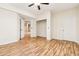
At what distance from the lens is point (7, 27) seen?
17.9 feet

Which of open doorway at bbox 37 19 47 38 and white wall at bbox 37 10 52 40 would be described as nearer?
white wall at bbox 37 10 52 40

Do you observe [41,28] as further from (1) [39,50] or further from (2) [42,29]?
(1) [39,50]

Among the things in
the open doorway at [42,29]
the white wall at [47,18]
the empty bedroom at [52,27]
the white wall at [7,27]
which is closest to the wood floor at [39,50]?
the empty bedroom at [52,27]

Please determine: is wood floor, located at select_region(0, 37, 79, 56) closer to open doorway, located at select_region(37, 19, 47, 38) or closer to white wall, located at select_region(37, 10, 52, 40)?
white wall, located at select_region(37, 10, 52, 40)

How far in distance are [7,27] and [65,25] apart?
180 inches

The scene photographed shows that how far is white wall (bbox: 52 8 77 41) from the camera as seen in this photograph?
20.1ft

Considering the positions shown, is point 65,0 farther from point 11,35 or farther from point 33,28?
point 33,28

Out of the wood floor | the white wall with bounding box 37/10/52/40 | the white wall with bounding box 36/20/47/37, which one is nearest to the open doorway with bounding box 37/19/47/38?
the white wall with bounding box 36/20/47/37

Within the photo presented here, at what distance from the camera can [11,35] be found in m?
5.80

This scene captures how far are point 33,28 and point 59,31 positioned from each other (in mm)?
3313

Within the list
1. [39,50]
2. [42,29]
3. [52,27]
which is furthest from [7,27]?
[42,29]

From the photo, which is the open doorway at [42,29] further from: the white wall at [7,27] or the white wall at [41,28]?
the white wall at [7,27]

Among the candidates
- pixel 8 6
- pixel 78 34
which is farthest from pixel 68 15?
pixel 8 6

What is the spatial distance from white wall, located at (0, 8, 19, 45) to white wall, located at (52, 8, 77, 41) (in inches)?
148
